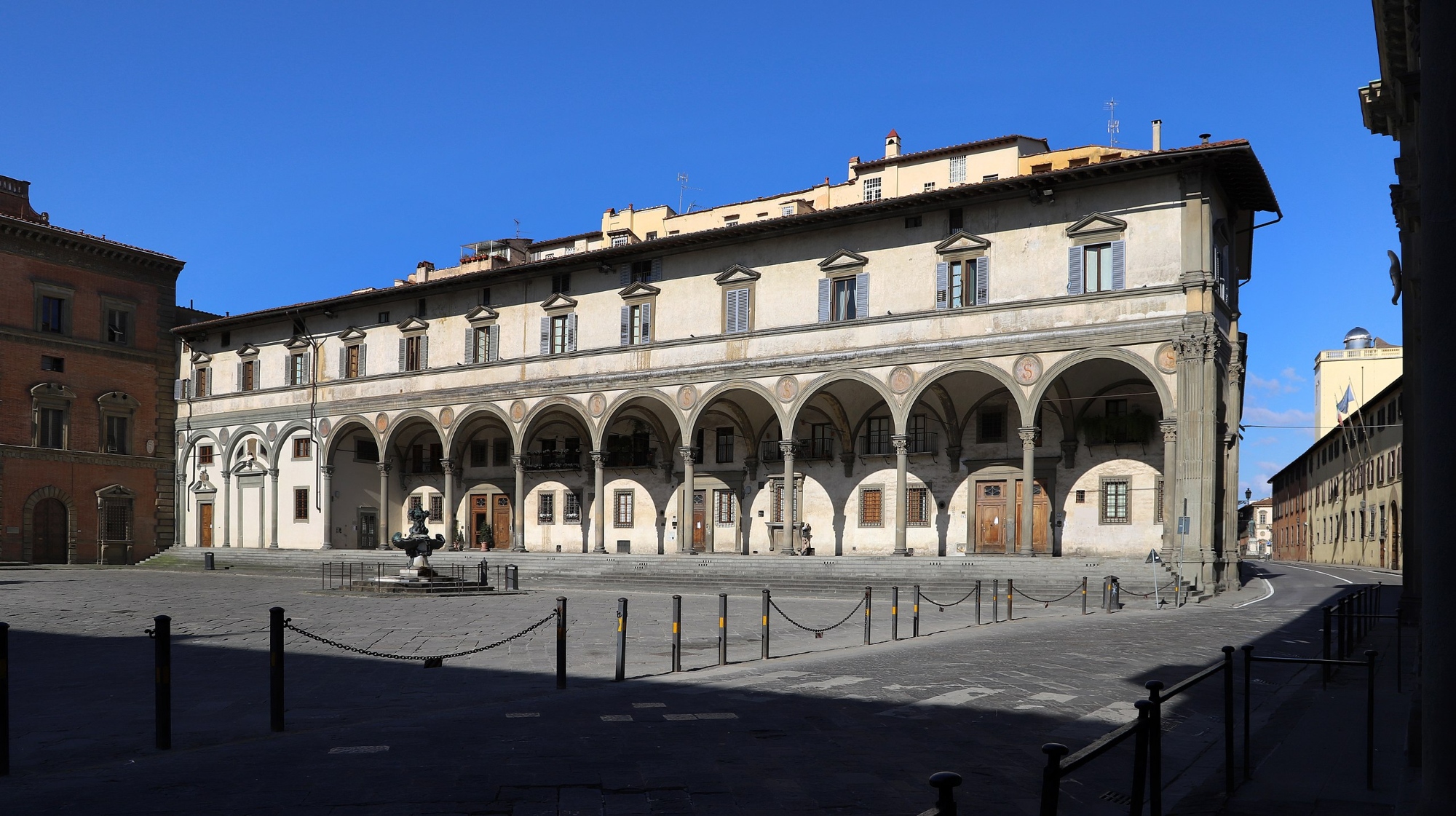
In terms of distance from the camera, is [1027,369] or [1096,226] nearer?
[1096,226]

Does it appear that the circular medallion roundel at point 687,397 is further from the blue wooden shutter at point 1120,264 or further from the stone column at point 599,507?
the blue wooden shutter at point 1120,264

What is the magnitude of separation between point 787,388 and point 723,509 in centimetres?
652

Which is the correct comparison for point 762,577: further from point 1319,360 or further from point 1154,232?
point 1319,360

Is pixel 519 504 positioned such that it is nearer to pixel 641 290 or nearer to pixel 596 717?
pixel 641 290

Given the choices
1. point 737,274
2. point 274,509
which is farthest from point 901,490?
point 274,509

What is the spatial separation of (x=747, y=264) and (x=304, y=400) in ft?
64.7

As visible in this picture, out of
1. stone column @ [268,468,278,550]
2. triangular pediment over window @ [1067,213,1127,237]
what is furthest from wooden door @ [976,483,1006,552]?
stone column @ [268,468,278,550]

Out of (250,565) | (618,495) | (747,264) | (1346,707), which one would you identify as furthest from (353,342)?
(1346,707)

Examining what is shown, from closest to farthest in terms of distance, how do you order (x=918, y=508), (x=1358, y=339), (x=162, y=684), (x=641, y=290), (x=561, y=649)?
1. (x=162, y=684)
2. (x=561, y=649)
3. (x=918, y=508)
4. (x=641, y=290)
5. (x=1358, y=339)

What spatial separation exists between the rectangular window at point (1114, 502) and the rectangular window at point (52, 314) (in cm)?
3718

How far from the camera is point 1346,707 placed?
933cm

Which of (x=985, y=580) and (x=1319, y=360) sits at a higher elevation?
(x=1319, y=360)

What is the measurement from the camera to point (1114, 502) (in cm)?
2878

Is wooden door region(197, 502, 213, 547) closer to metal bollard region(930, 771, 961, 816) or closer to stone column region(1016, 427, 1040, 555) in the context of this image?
stone column region(1016, 427, 1040, 555)
